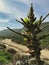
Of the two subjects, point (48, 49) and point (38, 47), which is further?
point (48, 49)

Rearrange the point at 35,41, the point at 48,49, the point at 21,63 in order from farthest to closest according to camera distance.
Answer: the point at 48,49
the point at 21,63
the point at 35,41

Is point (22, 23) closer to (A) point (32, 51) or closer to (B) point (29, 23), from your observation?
(B) point (29, 23)

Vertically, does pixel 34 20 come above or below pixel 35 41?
above

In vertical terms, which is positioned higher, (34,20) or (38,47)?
(34,20)

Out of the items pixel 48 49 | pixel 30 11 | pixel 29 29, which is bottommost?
pixel 29 29

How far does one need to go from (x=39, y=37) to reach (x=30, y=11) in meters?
2.39

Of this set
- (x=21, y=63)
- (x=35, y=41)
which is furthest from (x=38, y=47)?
(x=21, y=63)

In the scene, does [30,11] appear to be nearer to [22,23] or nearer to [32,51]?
[22,23]

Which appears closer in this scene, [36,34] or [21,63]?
[36,34]

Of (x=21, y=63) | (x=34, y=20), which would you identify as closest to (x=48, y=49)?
(x=21, y=63)

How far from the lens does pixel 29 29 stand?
21094 mm

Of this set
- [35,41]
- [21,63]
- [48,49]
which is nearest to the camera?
[35,41]

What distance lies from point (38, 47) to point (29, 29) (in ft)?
5.64

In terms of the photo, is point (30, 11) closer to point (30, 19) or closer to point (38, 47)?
point (30, 19)
